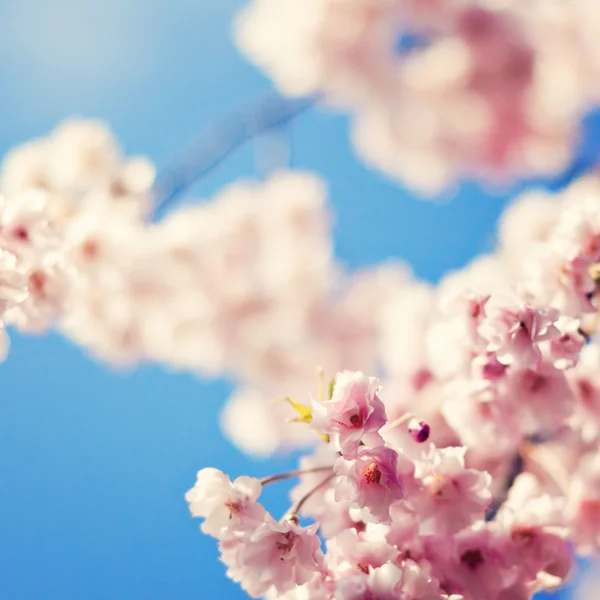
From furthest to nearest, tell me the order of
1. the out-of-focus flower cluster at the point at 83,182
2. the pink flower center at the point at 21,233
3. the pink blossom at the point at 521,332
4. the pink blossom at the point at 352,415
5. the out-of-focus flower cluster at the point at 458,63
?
the out-of-focus flower cluster at the point at 458,63 < the out-of-focus flower cluster at the point at 83,182 < the pink flower center at the point at 21,233 < the pink blossom at the point at 521,332 < the pink blossom at the point at 352,415

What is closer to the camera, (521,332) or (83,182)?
(521,332)

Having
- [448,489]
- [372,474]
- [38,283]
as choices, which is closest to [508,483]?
[448,489]

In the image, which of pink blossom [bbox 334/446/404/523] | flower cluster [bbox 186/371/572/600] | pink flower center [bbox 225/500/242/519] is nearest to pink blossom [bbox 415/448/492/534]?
flower cluster [bbox 186/371/572/600]

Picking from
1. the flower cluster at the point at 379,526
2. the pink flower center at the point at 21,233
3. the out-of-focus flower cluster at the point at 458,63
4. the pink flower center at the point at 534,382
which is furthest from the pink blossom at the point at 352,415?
the out-of-focus flower cluster at the point at 458,63

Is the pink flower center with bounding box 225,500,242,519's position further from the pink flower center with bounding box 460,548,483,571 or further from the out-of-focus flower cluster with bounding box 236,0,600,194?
the out-of-focus flower cluster with bounding box 236,0,600,194

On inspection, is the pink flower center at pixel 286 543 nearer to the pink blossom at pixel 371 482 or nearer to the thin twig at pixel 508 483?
the pink blossom at pixel 371 482

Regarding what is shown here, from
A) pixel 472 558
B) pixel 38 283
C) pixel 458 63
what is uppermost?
pixel 458 63

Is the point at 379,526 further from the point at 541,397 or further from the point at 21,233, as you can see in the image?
the point at 21,233
